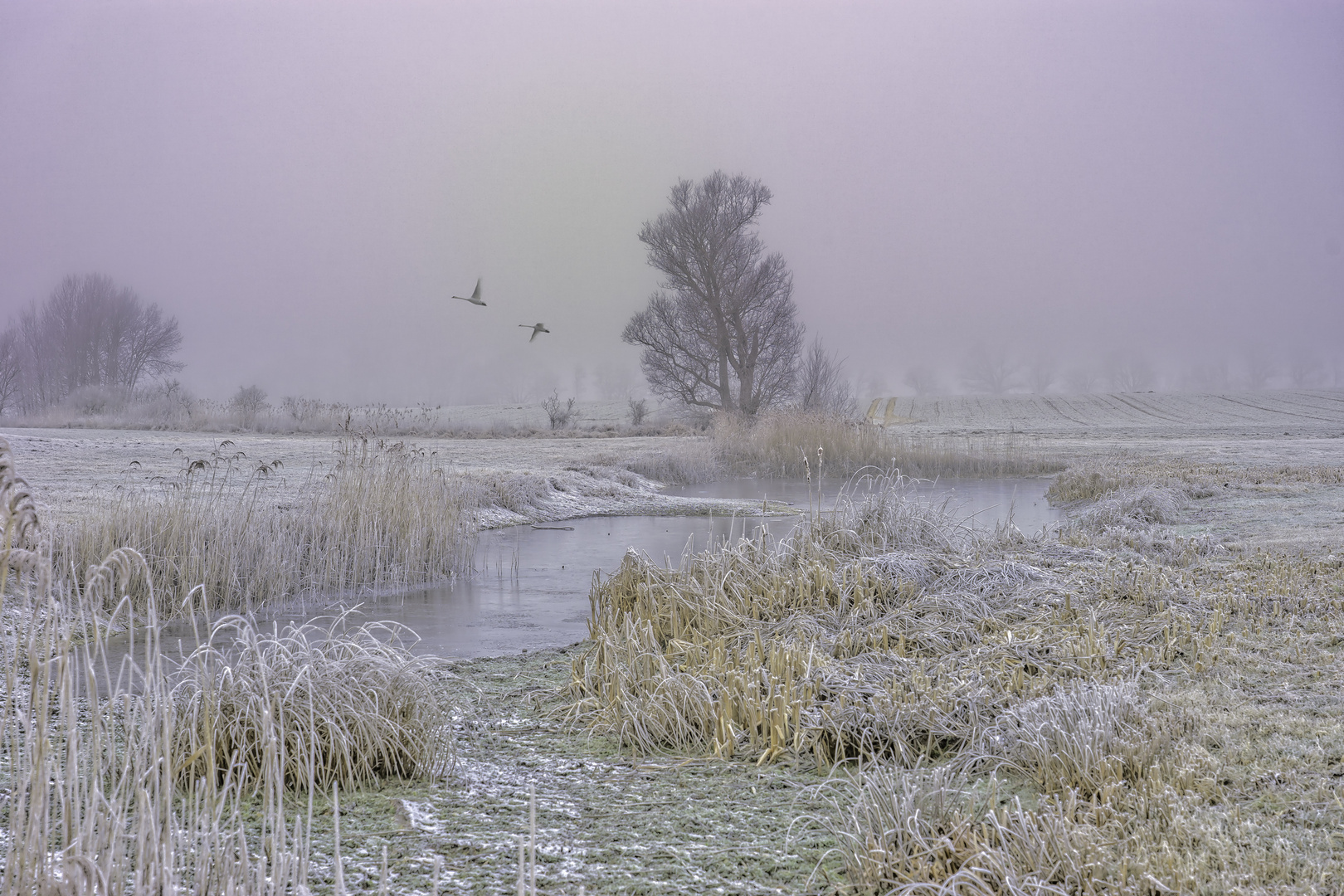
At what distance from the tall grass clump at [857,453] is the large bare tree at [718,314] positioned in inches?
354

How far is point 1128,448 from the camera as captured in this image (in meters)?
23.6

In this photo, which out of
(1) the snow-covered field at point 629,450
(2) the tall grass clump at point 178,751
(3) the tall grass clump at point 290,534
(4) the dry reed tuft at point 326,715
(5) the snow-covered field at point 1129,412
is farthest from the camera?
(5) the snow-covered field at point 1129,412

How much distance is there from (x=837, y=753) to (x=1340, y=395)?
203ft

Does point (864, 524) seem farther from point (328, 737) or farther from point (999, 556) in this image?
point (328, 737)

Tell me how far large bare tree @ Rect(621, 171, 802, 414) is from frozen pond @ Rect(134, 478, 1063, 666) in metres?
15.7

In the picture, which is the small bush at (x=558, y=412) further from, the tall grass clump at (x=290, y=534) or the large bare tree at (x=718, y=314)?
the tall grass clump at (x=290, y=534)

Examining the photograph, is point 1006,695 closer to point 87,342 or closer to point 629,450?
→ point 629,450

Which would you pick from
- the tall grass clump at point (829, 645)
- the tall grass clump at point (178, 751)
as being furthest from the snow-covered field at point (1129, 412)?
the tall grass clump at point (178, 751)

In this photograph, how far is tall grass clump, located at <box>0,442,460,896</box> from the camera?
2.02 m

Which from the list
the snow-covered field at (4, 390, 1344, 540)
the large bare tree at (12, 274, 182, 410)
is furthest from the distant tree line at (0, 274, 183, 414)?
the snow-covered field at (4, 390, 1344, 540)

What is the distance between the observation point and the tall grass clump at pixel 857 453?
1931cm

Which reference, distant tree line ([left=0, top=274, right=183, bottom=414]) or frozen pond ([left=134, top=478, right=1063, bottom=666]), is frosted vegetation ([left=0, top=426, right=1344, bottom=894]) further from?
distant tree line ([left=0, top=274, right=183, bottom=414])

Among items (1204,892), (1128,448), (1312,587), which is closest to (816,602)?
(1312,587)

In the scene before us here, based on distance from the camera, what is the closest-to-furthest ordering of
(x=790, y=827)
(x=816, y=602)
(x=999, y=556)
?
(x=790, y=827) < (x=816, y=602) < (x=999, y=556)
